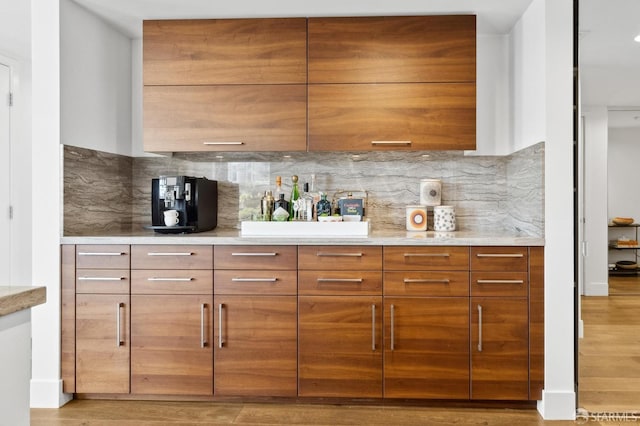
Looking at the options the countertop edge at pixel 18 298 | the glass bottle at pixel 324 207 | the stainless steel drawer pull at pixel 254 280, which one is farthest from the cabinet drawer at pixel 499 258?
the countertop edge at pixel 18 298

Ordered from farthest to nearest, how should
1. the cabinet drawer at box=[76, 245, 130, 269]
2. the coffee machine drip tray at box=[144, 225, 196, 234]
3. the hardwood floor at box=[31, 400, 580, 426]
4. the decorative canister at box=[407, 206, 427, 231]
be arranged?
the decorative canister at box=[407, 206, 427, 231] < the coffee machine drip tray at box=[144, 225, 196, 234] < the cabinet drawer at box=[76, 245, 130, 269] < the hardwood floor at box=[31, 400, 580, 426]

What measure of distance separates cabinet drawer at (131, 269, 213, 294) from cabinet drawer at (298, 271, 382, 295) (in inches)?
21.1

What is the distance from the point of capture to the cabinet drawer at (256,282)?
2.69 meters

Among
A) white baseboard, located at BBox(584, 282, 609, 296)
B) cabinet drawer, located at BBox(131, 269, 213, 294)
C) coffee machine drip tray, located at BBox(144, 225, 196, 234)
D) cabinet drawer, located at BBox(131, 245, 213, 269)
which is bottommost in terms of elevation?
white baseboard, located at BBox(584, 282, 609, 296)

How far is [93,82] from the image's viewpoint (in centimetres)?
301

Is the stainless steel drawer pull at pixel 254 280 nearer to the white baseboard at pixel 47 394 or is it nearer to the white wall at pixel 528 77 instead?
the white baseboard at pixel 47 394

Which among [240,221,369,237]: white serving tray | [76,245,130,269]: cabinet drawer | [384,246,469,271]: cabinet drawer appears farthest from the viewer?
[240,221,369,237]: white serving tray

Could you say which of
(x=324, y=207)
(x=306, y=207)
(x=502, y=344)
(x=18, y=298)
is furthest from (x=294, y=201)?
(x=18, y=298)

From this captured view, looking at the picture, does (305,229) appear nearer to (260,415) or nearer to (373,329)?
(373,329)

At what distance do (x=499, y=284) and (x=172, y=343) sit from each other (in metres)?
1.82

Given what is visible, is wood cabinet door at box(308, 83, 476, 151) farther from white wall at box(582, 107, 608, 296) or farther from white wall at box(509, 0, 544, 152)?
white wall at box(582, 107, 608, 296)

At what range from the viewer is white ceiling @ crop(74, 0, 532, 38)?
9.07 feet

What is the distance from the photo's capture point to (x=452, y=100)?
2.90 meters

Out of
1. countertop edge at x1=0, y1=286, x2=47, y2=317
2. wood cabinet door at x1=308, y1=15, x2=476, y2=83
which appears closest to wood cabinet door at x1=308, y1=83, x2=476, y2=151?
wood cabinet door at x1=308, y1=15, x2=476, y2=83
